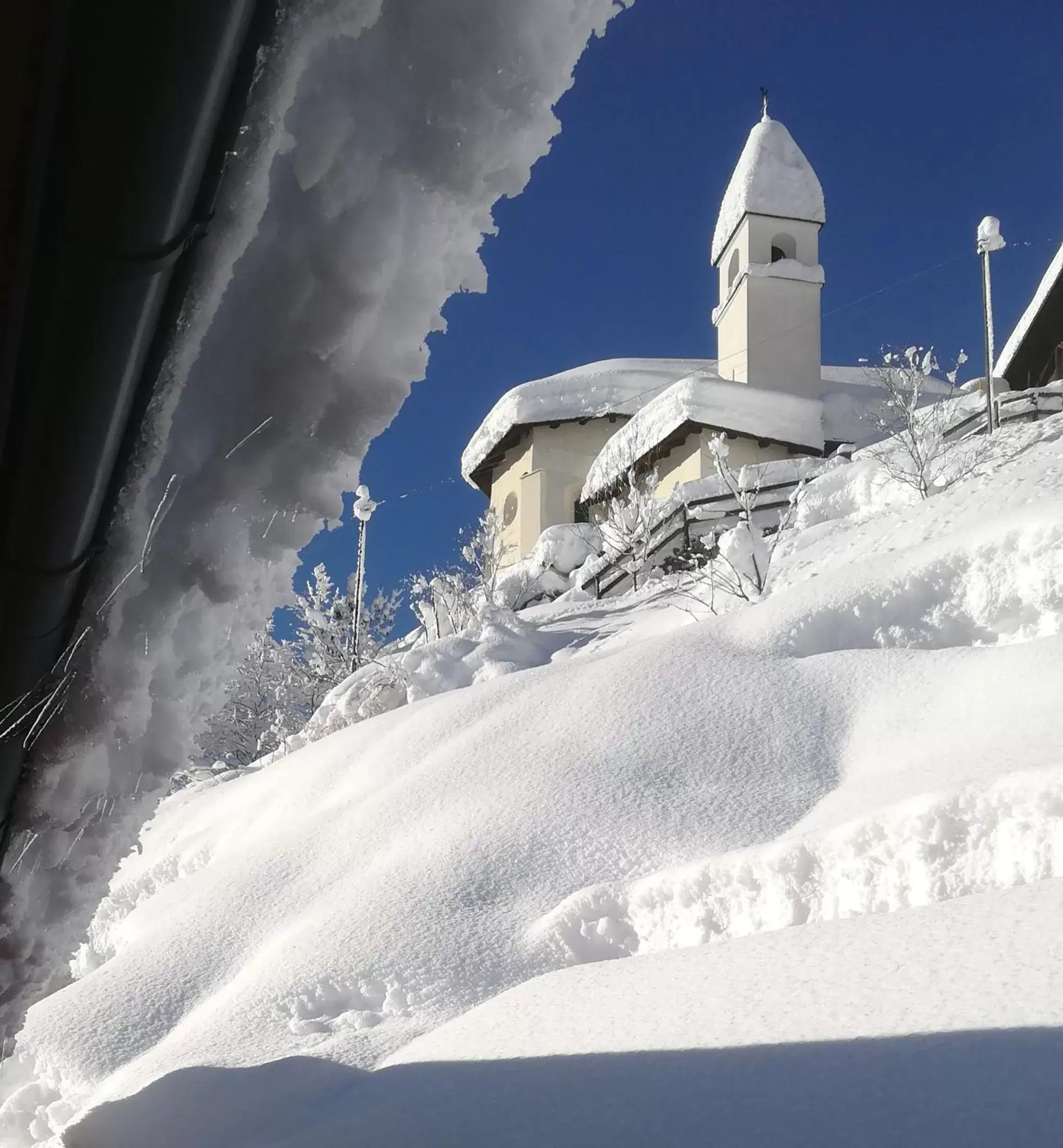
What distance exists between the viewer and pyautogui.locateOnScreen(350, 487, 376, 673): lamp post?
16719mm

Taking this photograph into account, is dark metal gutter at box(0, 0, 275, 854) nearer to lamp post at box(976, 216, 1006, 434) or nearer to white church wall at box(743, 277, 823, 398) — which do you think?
lamp post at box(976, 216, 1006, 434)

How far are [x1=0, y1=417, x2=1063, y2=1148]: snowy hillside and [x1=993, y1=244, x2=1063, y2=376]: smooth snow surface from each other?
1446cm

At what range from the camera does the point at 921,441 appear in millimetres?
12133

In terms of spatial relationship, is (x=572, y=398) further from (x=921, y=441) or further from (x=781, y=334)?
(x=921, y=441)

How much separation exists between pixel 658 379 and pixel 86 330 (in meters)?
24.9

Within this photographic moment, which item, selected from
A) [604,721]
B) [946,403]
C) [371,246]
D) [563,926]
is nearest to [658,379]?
[946,403]

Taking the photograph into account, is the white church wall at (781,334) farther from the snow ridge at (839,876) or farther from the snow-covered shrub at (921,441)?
the snow ridge at (839,876)

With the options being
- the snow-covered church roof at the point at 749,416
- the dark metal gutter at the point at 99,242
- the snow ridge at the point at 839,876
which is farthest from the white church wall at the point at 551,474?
the dark metal gutter at the point at 99,242

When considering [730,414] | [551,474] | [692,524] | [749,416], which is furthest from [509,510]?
[692,524]

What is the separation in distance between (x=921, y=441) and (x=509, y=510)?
49.6ft

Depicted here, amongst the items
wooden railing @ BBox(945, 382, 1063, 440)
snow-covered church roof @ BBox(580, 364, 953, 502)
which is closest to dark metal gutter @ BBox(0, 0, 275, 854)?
wooden railing @ BBox(945, 382, 1063, 440)

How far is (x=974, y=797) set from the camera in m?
2.90

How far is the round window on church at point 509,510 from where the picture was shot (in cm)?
2578

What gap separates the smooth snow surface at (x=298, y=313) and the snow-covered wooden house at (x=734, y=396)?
1895 centimetres
